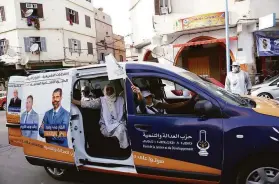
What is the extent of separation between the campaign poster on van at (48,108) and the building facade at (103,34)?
27660 mm

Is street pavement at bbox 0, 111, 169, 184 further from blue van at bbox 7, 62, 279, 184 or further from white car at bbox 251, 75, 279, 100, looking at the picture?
white car at bbox 251, 75, 279, 100

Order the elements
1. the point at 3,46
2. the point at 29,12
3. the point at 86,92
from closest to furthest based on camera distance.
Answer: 1. the point at 86,92
2. the point at 29,12
3. the point at 3,46

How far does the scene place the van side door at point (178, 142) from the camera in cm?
316

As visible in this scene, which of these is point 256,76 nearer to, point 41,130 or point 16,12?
point 41,130

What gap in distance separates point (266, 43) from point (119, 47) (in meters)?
27.4

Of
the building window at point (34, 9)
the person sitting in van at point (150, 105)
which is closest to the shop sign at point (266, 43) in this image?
the person sitting in van at point (150, 105)

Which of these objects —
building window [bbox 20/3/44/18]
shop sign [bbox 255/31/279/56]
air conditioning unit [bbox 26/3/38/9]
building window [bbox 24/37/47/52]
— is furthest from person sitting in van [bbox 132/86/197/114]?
air conditioning unit [bbox 26/3/38/9]

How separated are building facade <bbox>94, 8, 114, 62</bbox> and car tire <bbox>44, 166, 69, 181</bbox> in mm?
27636

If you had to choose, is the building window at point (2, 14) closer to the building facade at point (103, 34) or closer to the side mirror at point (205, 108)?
the building facade at point (103, 34)

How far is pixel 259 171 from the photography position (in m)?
3.02

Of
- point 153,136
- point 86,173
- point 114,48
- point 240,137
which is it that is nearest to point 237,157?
point 240,137

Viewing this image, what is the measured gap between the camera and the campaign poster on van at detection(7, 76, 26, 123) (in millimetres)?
5043

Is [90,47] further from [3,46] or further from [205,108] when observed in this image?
[205,108]

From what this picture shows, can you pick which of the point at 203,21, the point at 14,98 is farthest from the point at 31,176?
the point at 203,21
